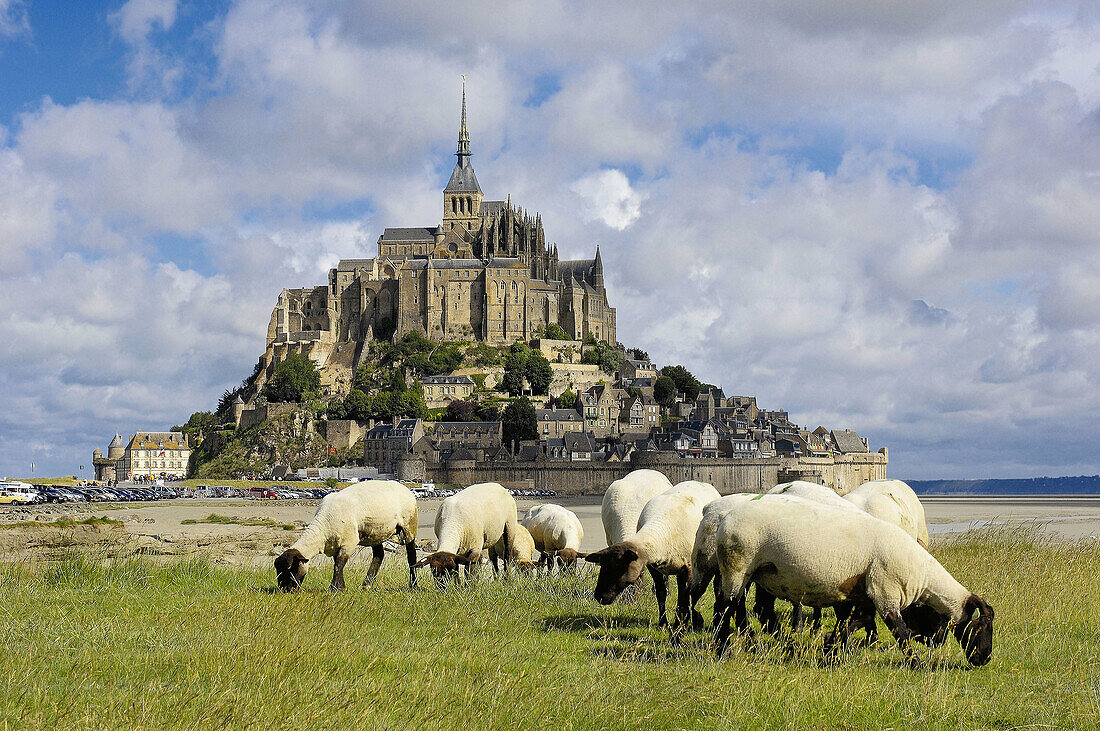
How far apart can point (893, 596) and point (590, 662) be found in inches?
113

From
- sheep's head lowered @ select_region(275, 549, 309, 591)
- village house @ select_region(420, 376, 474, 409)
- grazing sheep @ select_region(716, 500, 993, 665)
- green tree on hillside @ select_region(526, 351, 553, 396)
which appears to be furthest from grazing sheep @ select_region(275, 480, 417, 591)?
green tree on hillside @ select_region(526, 351, 553, 396)

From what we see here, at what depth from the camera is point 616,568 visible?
10.5 m

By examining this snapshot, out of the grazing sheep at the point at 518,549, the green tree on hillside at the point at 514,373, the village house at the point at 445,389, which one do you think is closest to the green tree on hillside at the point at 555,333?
the green tree on hillside at the point at 514,373

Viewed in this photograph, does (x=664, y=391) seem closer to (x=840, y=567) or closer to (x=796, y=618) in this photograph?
(x=796, y=618)

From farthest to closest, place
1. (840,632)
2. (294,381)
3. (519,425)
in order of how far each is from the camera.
Answer: 1. (294,381)
2. (519,425)
3. (840,632)

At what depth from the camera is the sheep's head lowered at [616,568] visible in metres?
10.4

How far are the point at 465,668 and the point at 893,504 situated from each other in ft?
22.4

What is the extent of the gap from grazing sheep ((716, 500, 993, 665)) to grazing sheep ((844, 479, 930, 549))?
3307 mm

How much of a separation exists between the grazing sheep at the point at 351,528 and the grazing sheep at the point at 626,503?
298 centimetres

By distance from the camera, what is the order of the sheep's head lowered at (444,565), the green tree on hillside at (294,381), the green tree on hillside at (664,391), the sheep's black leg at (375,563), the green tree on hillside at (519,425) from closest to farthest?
the sheep's head lowered at (444,565) → the sheep's black leg at (375,563) → the green tree on hillside at (519,425) → the green tree on hillside at (294,381) → the green tree on hillside at (664,391)

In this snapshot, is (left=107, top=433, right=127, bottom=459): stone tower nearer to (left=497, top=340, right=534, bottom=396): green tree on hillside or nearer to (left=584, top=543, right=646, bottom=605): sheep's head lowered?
(left=497, top=340, right=534, bottom=396): green tree on hillside

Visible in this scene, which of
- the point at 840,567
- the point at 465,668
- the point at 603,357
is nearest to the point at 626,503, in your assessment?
the point at 840,567

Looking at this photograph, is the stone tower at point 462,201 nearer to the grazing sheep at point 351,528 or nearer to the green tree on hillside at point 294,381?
the green tree on hillside at point 294,381

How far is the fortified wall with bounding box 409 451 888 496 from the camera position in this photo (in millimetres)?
94688
